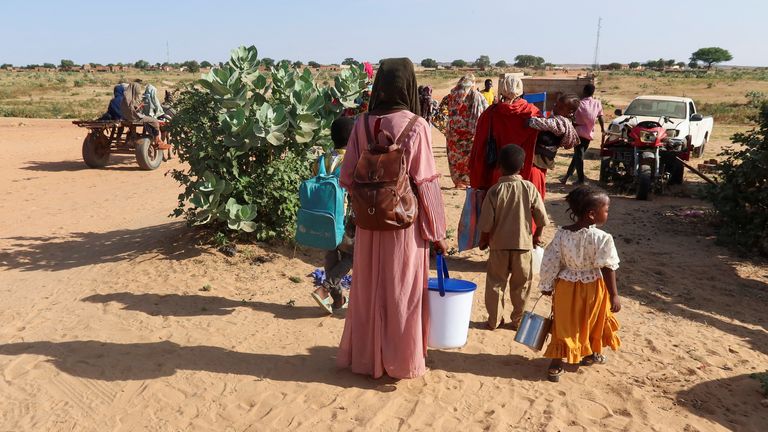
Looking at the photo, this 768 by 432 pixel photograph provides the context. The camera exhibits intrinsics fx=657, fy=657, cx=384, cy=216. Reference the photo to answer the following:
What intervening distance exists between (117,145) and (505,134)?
34.0ft

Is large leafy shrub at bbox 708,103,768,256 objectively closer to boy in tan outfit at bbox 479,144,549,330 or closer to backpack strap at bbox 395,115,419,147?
boy in tan outfit at bbox 479,144,549,330

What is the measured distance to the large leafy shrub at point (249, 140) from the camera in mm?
6352

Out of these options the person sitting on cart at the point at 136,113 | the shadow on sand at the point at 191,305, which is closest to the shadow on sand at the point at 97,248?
the shadow on sand at the point at 191,305

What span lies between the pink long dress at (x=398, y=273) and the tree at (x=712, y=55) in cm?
9858

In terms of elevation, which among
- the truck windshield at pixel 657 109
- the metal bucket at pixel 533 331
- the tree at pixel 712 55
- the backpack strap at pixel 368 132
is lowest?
the metal bucket at pixel 533 331

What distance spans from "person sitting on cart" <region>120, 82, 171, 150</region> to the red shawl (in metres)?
9.26

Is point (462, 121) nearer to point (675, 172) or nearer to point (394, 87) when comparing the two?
point (675, 172)

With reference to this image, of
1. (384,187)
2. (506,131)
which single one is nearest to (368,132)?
(384,187)

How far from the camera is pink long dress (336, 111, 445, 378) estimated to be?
385 centimetres

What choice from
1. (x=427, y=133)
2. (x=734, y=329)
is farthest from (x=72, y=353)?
(x=734, y=329)

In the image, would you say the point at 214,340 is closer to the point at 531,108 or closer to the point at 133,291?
the point at 133,291

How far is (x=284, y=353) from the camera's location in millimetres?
4664

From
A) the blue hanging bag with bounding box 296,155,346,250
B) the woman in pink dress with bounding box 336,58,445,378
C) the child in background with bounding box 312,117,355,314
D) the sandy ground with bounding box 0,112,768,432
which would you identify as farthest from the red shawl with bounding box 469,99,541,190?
the woman in pink dress with bounding box 336,58,445,378

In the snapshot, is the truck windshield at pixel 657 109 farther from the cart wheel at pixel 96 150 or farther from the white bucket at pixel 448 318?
the cart wheel at pixel 96 150
